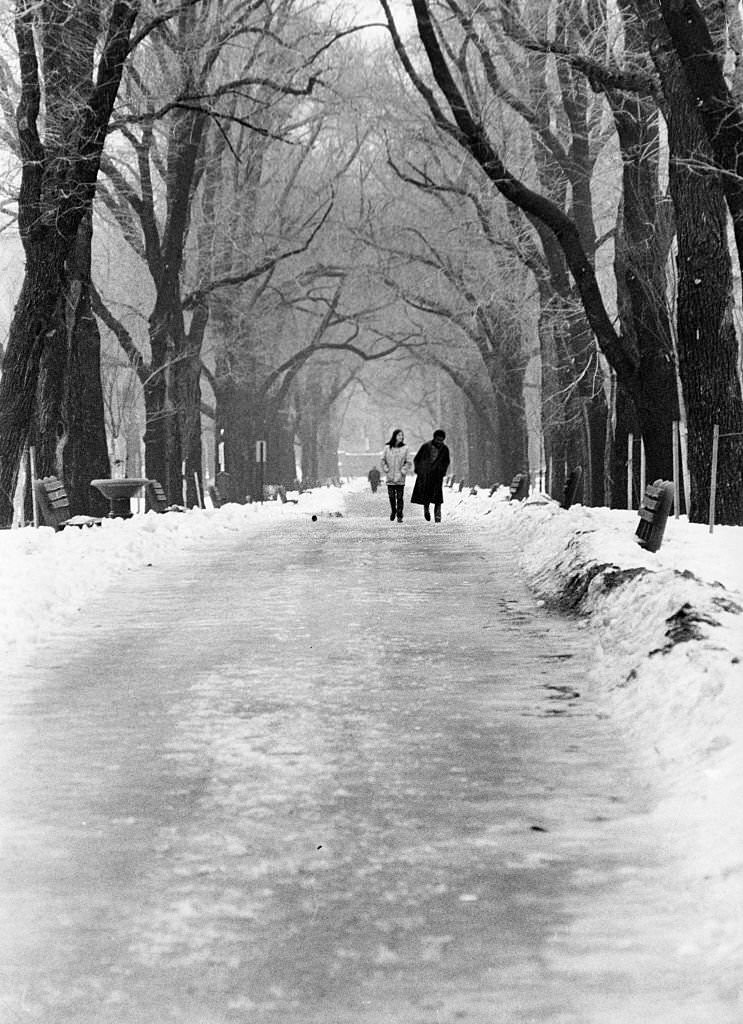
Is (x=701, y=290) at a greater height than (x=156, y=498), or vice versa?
(x=701, y=290)

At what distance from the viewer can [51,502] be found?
21.7 m

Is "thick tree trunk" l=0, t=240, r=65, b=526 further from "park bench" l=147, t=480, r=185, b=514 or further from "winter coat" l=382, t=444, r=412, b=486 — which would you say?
"winter coat" l=382, t=444, r=412, b=486

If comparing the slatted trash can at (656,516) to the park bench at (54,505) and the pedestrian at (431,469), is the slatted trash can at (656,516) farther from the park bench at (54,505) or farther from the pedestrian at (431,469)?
Answer: the pedestrian at (431,469)

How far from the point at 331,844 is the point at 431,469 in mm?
25486

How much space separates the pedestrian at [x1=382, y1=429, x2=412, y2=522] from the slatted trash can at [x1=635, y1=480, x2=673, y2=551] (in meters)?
12.2

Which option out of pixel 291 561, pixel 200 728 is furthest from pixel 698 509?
pixel 200 728

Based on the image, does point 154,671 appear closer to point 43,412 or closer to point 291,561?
point 291,561

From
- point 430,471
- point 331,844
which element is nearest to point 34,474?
point 430,471

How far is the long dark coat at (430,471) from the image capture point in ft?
97.9

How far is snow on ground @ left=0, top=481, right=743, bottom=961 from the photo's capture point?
216 inches

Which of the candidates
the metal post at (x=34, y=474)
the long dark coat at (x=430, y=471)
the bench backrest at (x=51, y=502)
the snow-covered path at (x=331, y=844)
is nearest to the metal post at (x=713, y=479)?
the snow-covered path at (x=331, y=844)

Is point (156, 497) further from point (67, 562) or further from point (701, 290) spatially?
point (701, 290)

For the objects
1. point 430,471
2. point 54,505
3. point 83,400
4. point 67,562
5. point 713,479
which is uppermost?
point 83,400

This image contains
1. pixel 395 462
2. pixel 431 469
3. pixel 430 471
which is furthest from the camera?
pixel 430 471
